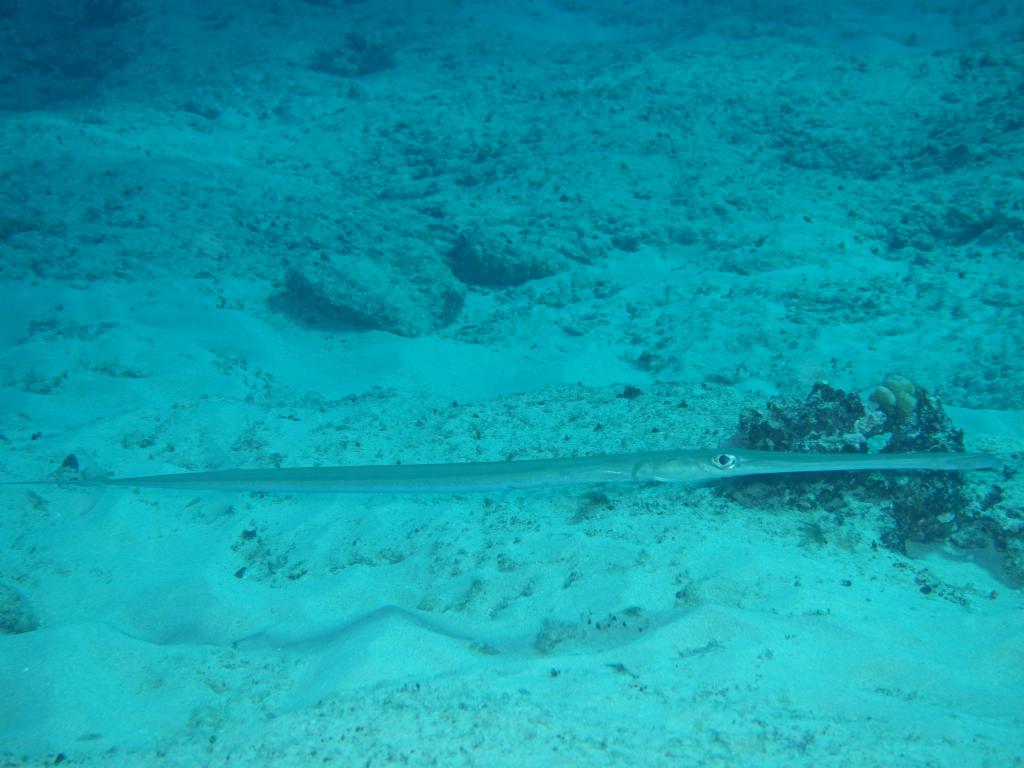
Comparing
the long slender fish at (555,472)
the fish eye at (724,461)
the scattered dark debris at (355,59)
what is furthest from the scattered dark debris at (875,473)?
the scattered dark debris at (355,59)

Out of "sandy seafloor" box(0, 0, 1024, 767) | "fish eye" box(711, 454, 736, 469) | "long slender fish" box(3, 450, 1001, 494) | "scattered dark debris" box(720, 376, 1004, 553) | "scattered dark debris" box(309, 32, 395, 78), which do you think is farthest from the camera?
"scattered dark debris" box(309, 32, 395, 78)

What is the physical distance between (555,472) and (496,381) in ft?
11.7

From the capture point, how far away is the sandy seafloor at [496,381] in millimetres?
2781

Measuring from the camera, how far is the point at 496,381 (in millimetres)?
7512

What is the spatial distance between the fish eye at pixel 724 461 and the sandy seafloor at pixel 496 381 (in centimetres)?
53

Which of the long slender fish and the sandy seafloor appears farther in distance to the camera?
the long slender fish

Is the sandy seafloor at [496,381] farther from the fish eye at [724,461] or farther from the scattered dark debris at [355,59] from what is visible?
the fish eye at [724,461]

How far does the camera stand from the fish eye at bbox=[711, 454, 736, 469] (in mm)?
3735

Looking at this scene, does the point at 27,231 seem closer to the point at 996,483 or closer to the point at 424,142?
the point at 424,142

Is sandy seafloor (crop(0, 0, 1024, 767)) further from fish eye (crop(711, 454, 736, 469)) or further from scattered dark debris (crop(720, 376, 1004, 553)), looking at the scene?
fish eye (crop(711, 454, 736, 469))

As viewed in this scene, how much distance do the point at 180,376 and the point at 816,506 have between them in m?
6.79

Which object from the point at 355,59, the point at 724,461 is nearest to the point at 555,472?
the point at 724,461

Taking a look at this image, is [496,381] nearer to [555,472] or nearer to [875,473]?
[555,472]

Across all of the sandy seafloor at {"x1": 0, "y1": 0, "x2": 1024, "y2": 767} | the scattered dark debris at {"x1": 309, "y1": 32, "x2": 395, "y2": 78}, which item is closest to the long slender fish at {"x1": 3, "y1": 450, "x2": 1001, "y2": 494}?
the sandy seafloor at {"x1": 0, "y1": 0, "x2": 1024, "y2": 767}
